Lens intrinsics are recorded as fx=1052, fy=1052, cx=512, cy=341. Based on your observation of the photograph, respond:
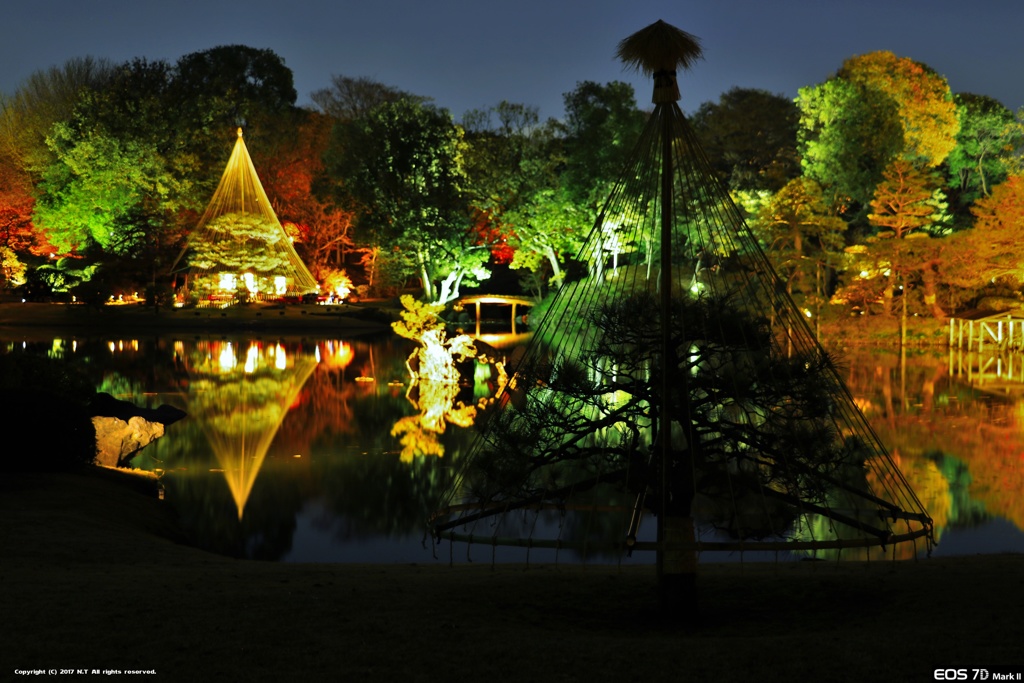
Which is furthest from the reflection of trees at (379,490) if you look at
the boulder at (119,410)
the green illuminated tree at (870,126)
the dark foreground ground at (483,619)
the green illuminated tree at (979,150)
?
the green illuminated tree at (979,150)

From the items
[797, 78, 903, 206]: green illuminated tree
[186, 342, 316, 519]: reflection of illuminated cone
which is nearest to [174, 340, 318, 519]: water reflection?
[186, 342, 316, 519]: reflection of illuminated cone

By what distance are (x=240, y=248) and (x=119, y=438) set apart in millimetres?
28131

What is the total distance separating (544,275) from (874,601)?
Result: 35031 millimetres

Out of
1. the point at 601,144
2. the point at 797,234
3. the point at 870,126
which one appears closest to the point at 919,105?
the point at 870,126

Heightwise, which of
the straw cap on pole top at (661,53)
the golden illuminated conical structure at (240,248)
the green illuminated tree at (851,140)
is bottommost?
the straw cap on pole top at (661,53)

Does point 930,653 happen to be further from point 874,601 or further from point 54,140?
point 54,140

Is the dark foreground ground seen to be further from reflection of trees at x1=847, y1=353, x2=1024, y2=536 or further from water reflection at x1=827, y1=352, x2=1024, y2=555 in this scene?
reflection of trees at x1=847, y1=353, x2=1024, y2=536

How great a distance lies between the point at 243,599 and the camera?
612cm

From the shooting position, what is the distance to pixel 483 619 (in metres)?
5.97

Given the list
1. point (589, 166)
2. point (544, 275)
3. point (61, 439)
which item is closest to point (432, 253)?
point (544, 275)

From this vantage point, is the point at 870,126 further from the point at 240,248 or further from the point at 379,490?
the point at 379,490

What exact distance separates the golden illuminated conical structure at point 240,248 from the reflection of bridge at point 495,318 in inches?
270

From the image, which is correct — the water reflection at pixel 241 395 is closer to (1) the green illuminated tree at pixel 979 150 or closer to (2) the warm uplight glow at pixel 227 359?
(2) the warm uplight glow at pixel 227 359

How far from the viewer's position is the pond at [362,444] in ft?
37.9
